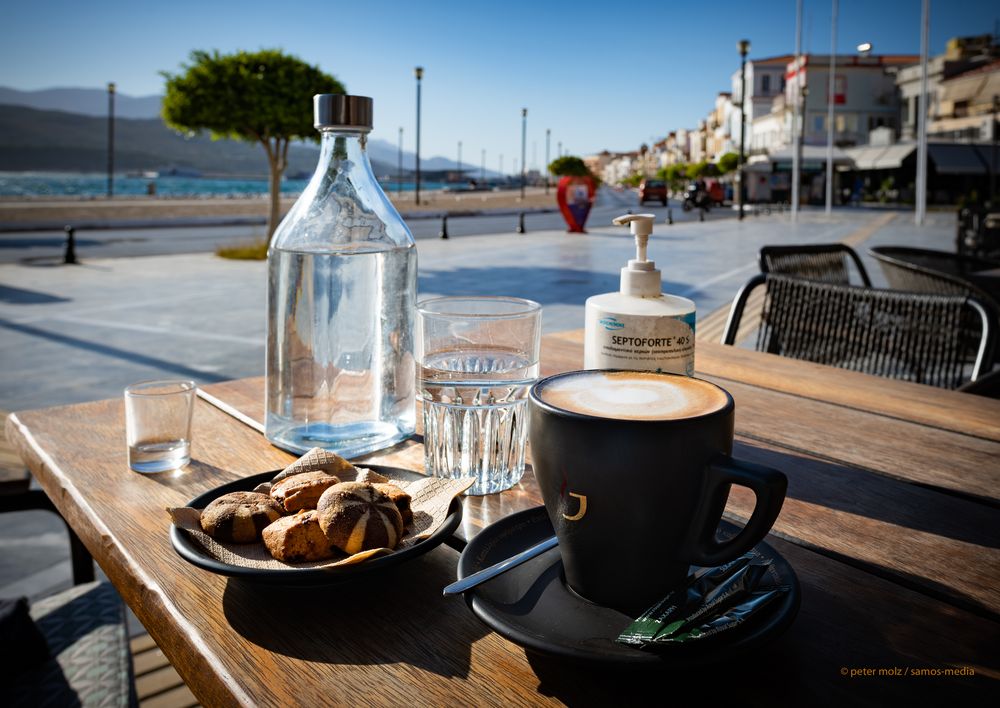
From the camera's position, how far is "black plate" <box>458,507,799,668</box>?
1.95ft

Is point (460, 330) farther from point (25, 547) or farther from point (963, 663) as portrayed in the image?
point (25, 547)

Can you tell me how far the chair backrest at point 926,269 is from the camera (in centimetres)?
290

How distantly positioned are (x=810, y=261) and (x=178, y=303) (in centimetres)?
690

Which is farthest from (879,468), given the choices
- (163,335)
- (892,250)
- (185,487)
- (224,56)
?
(224,56)

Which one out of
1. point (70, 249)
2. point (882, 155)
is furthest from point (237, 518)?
point (882, 155)

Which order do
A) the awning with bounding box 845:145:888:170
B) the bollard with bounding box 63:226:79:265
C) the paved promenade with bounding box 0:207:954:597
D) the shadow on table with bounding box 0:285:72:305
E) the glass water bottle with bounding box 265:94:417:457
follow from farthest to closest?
the awning with bounding box 845:145:888:170
the bollard with bounding box 63:226:79:265
the shadow on table with bounding box 0:285:72:305
the paved promenade with bounding box 0:207:954:597
the glass water bottle with bounding box 265:94:417:457

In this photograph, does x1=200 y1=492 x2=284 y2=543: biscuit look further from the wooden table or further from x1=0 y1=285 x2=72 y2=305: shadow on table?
x1=0 y1=285 x2=72 y2=305: shadow on table

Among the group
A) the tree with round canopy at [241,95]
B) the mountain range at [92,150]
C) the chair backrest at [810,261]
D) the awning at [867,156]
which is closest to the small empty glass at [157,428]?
the chair backrest at [810,261]

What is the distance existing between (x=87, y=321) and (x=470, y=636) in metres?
7.65

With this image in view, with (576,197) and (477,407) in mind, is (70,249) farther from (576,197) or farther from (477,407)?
(477,407)

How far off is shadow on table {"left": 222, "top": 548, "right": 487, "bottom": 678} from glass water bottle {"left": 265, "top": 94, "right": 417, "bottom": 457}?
16.3 inches

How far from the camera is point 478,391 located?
1.07 m

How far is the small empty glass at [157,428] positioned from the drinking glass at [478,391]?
37cm

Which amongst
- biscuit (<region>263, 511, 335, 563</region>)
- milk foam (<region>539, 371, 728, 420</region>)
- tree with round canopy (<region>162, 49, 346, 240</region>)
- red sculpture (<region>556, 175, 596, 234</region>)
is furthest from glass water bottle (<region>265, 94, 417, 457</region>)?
red sculpture (<region>556, 175, 596, 234</region>)
